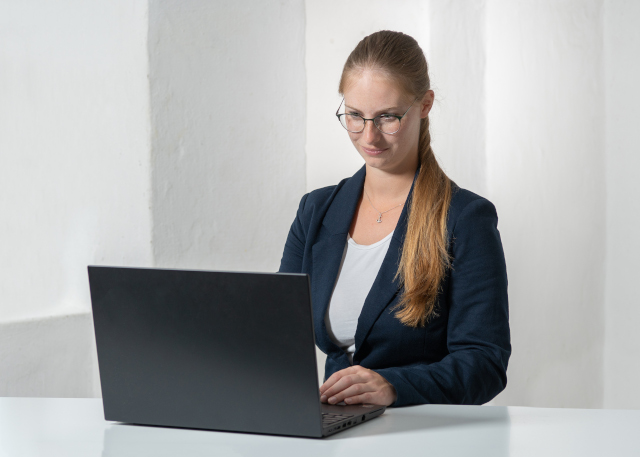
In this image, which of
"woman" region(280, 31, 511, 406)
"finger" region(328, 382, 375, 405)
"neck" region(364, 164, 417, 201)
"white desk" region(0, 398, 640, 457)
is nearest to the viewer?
"white desk" region(0, 398, 640, 457)

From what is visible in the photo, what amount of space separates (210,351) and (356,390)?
29 centimetres

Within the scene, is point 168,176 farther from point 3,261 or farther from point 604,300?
point 604,300

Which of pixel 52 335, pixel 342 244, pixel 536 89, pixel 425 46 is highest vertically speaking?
pixel 425 46

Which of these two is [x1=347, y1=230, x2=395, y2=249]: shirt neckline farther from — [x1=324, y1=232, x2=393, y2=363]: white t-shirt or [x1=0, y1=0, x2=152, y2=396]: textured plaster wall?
[x1=0, y1=0, x2=152, y2=396]: textured plaster wall

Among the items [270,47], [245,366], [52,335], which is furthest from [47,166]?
[245,366]

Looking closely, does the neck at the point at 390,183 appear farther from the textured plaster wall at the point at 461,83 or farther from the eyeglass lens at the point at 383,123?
the textured plaster wall at the point at 461,83

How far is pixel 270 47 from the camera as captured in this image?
111 inches

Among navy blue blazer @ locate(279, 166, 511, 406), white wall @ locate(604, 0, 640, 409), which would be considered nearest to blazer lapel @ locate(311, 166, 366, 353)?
navy blue blazer @ locate(279, 166, 511, 406)

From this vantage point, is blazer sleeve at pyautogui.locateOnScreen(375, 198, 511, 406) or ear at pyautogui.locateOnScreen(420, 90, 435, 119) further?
ear at pyautogui.locateOnScreen(420, 90, 435, 119)

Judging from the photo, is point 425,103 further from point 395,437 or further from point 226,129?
point 226,129

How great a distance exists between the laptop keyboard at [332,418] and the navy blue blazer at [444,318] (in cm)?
15

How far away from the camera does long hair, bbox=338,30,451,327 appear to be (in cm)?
145

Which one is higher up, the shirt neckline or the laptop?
the shirt neckline

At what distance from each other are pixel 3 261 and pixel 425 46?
5.93ft
